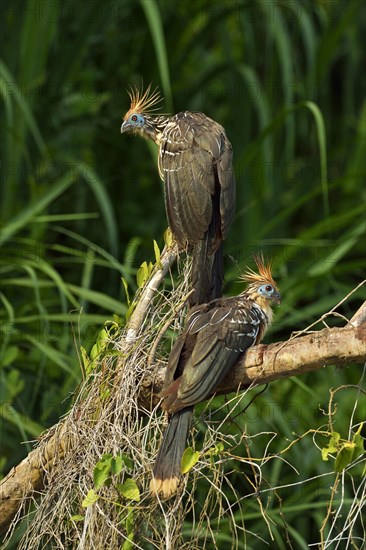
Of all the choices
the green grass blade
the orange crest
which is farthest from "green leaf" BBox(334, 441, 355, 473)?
the green grass blade

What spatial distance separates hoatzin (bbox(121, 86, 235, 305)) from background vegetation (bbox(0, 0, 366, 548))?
685 millimetres

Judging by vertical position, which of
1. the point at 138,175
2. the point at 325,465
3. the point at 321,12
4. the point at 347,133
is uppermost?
the point at 321,12

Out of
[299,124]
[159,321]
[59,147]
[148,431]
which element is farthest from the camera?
[299,124]

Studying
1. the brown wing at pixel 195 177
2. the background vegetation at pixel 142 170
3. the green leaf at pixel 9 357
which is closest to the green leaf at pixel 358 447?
the brown wing at pixel 195 177

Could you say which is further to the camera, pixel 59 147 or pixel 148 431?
pixel 59 147

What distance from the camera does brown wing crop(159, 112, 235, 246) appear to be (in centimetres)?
443

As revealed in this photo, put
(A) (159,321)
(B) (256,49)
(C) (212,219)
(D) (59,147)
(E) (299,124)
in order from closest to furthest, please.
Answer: (A) (159,321) < (C) (212,219) < (D) (59,147) < (E) (299,124) < (B) (256,49)

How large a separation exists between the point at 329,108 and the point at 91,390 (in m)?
4.96

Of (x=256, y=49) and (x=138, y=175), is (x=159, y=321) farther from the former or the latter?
(x=256, y=49)

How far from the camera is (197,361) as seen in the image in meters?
3.60

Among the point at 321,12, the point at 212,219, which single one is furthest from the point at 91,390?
the point at 321,12

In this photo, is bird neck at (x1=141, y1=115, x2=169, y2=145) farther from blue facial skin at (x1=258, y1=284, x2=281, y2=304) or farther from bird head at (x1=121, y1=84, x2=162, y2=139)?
blue facial skin at (x1=258, y1=284, x2=281, y2=304)

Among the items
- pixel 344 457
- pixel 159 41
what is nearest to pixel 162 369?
pixel 344 457

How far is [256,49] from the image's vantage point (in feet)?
26.1
